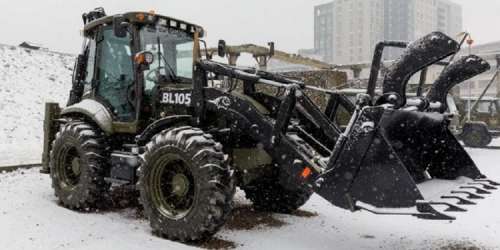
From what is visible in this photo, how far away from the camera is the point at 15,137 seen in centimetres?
1555

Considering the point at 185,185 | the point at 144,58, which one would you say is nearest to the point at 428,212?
the point at 185,185

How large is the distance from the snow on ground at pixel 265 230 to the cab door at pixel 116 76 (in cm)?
140

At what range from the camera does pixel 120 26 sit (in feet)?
20.4

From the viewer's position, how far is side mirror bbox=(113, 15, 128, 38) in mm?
6191

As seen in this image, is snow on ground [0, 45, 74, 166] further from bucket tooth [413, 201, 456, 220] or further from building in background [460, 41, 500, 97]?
building in background [460, 41, 500, 97]

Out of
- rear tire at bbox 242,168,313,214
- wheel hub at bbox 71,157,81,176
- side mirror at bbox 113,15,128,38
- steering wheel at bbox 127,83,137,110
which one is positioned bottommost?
rear tire at bbox 242,168,313,214

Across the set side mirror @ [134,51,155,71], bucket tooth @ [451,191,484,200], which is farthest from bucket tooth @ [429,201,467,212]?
side mirror @ [134,51,155,71]

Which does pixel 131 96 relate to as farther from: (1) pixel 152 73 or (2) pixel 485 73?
(2) pixel 485 73

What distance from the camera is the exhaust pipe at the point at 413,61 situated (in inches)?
171

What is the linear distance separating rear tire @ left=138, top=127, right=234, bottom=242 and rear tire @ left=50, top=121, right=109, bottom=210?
130cm

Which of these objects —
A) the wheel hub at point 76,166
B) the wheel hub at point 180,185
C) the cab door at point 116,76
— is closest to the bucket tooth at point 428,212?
the wheel hub at point 180,185

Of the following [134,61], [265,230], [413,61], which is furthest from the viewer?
[134,61]

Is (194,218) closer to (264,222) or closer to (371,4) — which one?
(264,222)

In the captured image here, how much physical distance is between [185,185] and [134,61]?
201 centimetres
